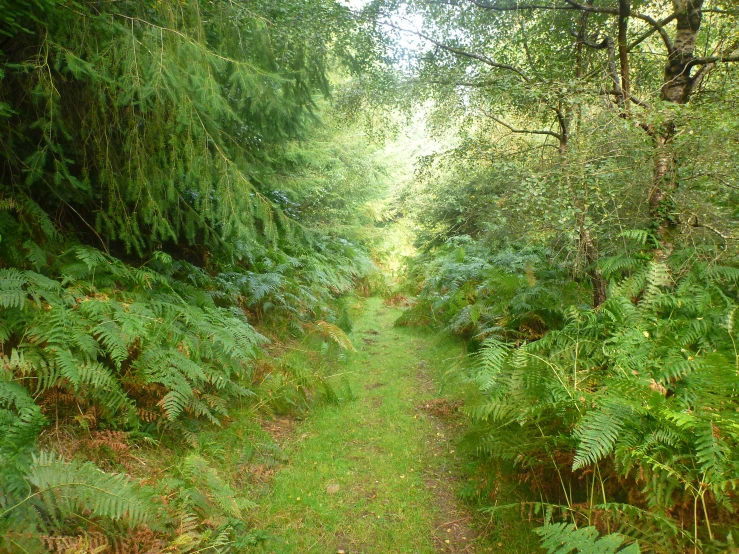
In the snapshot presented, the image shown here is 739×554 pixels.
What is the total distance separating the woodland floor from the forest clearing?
1.1 inches

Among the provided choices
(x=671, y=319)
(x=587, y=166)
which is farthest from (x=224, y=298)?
(x=671, y=319)

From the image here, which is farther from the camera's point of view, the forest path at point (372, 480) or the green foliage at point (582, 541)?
the forest path at point (372, 480)

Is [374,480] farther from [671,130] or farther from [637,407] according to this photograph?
[671,130]

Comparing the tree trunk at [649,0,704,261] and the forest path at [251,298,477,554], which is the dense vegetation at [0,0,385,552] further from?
the tree trunk at [649,0,704,261]

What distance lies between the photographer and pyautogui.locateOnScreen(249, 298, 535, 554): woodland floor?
10.2 ft

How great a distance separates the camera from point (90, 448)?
2.99m

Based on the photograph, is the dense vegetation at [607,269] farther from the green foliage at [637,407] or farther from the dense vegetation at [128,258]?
the dense vegetation at [128,258]

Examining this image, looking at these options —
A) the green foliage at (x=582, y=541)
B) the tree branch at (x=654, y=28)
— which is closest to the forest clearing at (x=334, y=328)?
the green foliage at (x=582, y=541)

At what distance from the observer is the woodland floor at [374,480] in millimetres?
3109

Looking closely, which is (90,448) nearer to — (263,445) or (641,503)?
(263,445)

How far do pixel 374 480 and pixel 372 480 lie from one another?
0.02m

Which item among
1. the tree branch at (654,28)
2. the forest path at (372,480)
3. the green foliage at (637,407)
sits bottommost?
the forest path at (372,480)

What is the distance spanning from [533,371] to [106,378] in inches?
135

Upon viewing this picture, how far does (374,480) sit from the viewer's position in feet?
12.6
